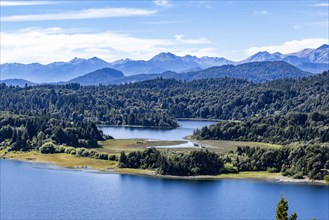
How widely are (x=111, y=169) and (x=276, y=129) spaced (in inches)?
2343

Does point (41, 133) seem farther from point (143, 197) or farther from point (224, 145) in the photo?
point (143, 197)

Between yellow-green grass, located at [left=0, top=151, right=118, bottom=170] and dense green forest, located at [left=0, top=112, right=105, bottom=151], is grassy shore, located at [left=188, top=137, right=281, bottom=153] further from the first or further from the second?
yellow-green grass, located at [left=0, top=151, right=118, bottom=170]

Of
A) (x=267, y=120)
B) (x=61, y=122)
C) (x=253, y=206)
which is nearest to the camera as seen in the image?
(x=253, y=206)

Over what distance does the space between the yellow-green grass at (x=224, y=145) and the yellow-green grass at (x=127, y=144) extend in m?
7.57

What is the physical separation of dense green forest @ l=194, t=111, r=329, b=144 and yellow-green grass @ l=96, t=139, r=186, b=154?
14.0 metres

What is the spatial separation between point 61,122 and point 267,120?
5809cm

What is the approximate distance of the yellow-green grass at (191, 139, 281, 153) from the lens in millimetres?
152525

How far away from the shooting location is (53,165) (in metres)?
135

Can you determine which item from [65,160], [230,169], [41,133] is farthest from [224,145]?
[41,133]

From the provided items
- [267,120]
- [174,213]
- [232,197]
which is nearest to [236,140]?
[267,120]

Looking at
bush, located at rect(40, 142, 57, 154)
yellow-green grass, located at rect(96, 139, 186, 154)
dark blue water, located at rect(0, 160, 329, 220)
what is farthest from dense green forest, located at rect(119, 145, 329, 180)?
bush, located at rect(40, 142, 57, 154)

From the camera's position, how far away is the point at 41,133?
529ft

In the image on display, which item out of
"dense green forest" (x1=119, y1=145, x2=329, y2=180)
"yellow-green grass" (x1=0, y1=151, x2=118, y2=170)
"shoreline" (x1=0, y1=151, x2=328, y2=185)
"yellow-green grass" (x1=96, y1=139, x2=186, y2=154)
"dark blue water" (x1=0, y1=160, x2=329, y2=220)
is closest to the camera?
"dark blue water" (x1=0, y1=160, x2=329, y2=220)

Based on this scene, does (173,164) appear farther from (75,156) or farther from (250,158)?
(75,156)
